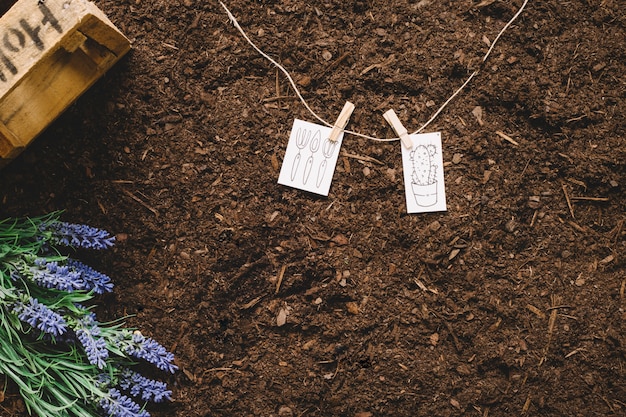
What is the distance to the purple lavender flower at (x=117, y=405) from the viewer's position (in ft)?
4.99

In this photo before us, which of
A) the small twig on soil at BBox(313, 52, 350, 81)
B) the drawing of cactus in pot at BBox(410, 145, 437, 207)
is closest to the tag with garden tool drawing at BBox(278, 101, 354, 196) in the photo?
the small twig on soil at BBox(313, 52, 350, 81)

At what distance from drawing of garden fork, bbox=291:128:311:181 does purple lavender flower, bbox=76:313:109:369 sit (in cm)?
67

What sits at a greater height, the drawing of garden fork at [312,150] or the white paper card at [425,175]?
the drawing of garden fork at [312,150]

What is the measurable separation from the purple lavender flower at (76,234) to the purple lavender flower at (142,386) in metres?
0.36

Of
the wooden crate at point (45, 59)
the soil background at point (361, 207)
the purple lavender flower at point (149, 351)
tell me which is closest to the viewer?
the wooden crate at point (45, 59)

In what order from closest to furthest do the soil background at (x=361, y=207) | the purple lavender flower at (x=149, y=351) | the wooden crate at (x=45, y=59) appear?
the wooden crate at (x=45, y=59)
the purple lavender flower at (x=149, y=351)
the soil background at (x=361, y=207)

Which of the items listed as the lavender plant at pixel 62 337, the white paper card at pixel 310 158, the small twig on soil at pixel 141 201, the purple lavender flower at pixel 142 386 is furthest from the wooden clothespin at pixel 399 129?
the purple lavender flower at pixel 142 386

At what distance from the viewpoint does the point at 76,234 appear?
1.60m

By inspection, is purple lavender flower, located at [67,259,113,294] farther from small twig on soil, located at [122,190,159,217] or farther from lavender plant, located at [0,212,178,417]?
small twig on soil, located at [122,190,159,217]

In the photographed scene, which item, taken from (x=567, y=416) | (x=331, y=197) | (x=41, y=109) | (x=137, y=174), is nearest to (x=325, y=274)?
(x=331, y=197)

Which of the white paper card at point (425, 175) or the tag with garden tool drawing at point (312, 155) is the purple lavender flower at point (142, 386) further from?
the white paper card at point (425, 175)

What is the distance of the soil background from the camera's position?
1.69 m

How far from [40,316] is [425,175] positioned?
1.08 metres

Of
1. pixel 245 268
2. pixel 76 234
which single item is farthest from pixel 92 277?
pixel 245 268
